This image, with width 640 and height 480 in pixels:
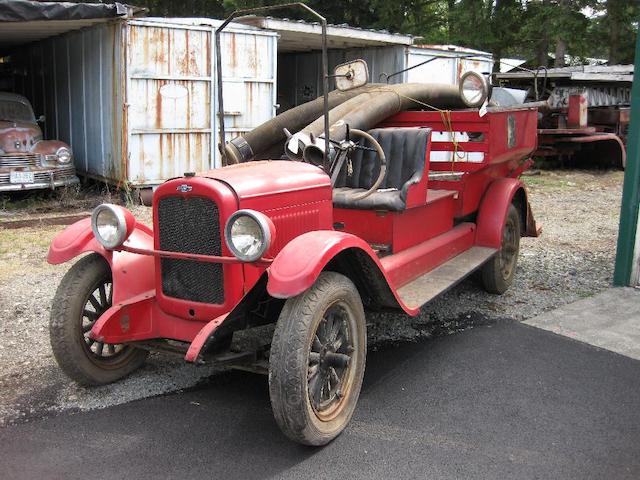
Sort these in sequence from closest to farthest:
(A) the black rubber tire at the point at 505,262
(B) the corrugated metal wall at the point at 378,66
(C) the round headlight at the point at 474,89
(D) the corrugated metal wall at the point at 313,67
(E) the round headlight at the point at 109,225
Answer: (E) the round headlight at the point at 109,225, (C) the round headlight at the point at 474,89, (A) the black rubber tire at the point at 505,262, (B) the corrugated metal wall at the point at 378,66, (D) the corrugated metal wall at the point at 313,67

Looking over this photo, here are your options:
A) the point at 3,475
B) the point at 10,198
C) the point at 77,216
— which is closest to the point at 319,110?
the point at 3,475

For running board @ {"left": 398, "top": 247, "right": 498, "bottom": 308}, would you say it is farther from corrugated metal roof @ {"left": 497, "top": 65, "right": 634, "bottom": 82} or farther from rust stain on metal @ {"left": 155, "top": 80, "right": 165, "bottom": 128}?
corrugated metal roof @ {"left": 497, "top": 65, "right": 634, "bottom": 82}

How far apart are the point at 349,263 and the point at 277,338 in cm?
82

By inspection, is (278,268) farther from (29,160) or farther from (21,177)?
(29,160)

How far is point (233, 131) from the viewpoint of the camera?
11.1m

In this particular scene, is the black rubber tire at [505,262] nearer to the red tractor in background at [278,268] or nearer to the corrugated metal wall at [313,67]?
the red tractor in background at [278,268]

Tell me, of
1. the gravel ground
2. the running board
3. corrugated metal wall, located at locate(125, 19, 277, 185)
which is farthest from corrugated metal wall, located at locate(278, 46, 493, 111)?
the running board

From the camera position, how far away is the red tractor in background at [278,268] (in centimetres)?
326

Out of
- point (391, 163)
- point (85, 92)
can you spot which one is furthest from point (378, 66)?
point (391, 163)

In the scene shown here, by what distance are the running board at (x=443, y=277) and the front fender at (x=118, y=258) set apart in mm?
1639

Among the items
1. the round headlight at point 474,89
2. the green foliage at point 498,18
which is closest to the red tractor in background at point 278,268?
the round headlight at point 474,89

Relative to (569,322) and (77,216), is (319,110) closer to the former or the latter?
(569,322)

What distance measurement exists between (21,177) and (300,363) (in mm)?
8300

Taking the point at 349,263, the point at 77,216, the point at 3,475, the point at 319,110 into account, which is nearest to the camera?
the point at 3,475
